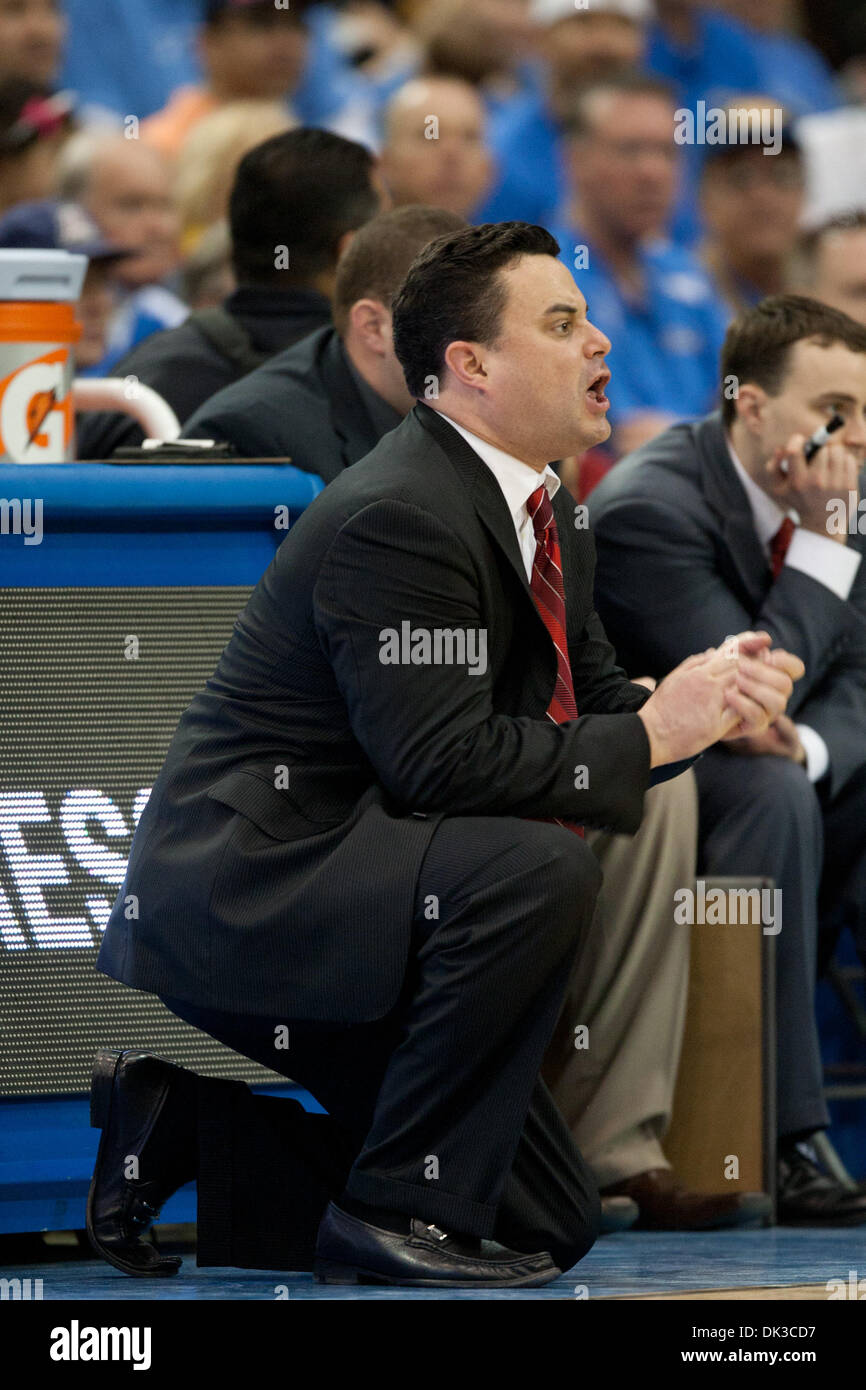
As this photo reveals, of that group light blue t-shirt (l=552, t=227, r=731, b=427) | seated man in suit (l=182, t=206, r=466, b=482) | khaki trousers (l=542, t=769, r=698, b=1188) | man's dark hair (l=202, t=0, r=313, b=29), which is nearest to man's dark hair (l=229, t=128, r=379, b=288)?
seated man in suit (l=182, t=206, r=466, b=482)

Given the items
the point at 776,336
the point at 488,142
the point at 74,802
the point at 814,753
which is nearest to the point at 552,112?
the point at 488,142

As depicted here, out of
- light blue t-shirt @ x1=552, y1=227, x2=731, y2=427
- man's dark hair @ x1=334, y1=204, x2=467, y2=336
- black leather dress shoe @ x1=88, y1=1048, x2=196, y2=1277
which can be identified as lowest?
black leather dress shoe @ x1=88, y1=1048, x2=196, y2=1277

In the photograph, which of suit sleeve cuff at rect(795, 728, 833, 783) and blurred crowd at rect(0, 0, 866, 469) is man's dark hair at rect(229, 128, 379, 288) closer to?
blurred crowd at rect(0, 0, 866, 469)

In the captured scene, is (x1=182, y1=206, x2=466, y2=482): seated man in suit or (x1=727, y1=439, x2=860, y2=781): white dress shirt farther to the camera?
(x1=727, y1=439, x2=860, y2=781): white dress shirt

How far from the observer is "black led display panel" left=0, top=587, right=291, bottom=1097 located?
2.81 meters

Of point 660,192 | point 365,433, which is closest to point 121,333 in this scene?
point 660,192

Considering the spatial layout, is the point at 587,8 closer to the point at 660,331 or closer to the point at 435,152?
the point at 435,152

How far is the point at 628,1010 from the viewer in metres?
3.17

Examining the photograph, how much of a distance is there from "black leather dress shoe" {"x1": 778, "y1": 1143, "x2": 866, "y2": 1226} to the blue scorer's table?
91cm

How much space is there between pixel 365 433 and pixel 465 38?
156 inches

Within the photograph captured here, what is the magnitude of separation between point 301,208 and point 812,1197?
6.42 ft

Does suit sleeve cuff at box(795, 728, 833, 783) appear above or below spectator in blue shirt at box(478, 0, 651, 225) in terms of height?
below

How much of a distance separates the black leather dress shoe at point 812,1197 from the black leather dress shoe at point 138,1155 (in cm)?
106

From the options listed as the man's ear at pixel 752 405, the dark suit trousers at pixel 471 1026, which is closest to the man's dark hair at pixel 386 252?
the man's ear at pixel 752 405
